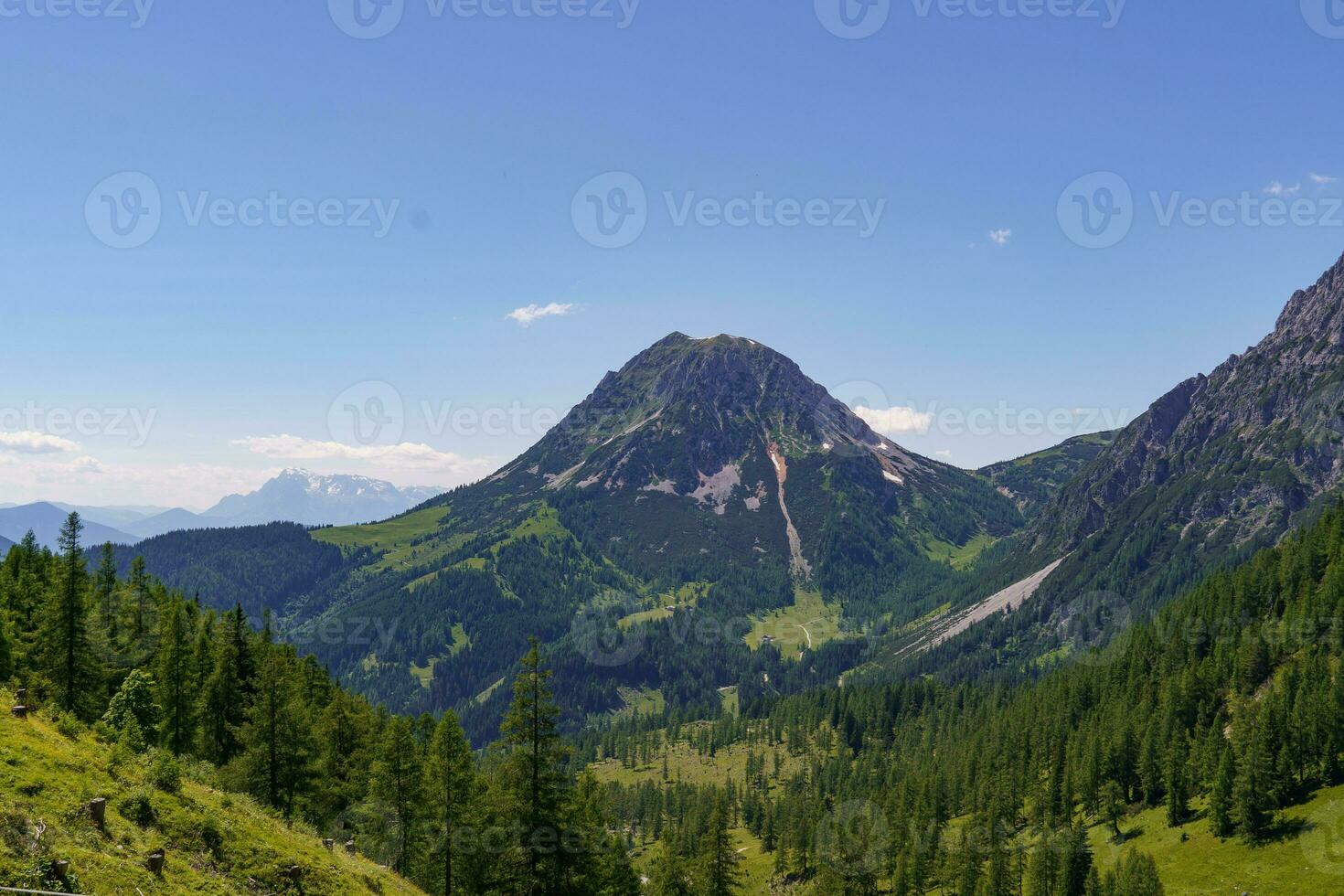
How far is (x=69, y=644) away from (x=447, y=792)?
84.6 feet

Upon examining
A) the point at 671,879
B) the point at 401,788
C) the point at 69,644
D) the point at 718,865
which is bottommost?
the point at 718,865

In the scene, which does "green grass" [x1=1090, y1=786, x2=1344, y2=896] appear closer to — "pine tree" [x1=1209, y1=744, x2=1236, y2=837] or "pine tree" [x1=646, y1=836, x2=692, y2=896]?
"pine tree" [x1=1209, y1=744, x2=1236, y2=837]

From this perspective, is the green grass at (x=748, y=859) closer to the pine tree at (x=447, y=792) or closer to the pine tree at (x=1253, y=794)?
the pine tree at (x=1253, y=794)

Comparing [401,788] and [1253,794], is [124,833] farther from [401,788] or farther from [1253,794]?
[1253,794]

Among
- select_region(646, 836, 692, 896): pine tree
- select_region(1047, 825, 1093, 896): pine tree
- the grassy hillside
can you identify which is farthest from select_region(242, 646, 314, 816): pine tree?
select_region(1047, 825, 1093, 896): pine tree

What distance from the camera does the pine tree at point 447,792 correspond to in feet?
147

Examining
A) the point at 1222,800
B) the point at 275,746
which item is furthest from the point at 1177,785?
the point at 275,746

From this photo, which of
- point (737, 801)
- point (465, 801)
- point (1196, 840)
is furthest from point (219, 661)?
point (737, 801)

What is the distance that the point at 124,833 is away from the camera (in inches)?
944

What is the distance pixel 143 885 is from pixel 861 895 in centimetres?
8968

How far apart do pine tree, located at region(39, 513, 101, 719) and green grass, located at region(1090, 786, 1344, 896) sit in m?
113

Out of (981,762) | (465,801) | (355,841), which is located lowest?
(981,762)

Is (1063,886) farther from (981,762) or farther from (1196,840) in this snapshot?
(981,762)

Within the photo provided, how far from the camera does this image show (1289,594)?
142 meters
